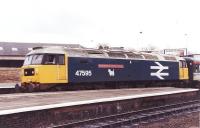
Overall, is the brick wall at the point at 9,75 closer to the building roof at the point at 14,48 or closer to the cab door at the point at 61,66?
the building roof at the point at 14,48

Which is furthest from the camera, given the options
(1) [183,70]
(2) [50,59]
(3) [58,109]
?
(1) [183,70]

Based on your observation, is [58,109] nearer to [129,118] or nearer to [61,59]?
[129,118]

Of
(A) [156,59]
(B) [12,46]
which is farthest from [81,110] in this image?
(B) [12,46]

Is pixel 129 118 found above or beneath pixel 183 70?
beneath

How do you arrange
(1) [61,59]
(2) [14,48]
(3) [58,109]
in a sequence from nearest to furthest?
(3) [58,109]
(1) [61,59]
(2) [14,48]

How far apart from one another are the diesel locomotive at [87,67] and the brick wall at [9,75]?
48.3 feet

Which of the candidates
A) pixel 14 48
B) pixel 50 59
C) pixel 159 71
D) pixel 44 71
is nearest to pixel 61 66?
pixel 50 59

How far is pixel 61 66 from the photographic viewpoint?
20.0 m

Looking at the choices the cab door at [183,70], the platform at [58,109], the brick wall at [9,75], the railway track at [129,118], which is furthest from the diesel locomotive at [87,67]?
the brick wall at [9,75]

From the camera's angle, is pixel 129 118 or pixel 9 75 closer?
pixel 129 118

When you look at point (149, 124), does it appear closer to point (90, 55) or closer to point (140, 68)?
point (90, 55)

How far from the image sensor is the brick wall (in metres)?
35.2

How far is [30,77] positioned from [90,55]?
4.05 meters

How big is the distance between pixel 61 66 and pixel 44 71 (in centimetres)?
111
